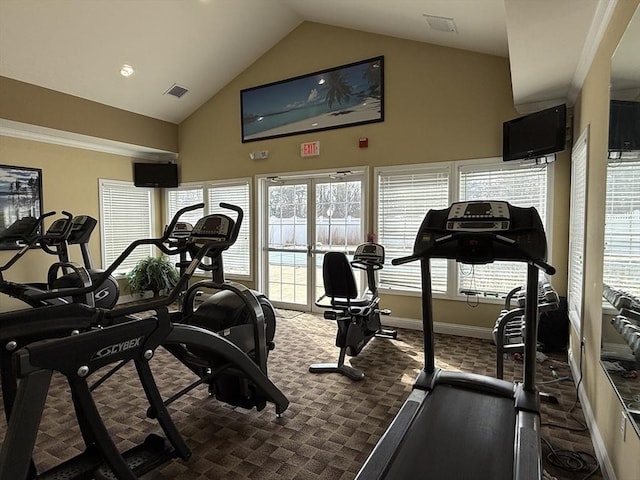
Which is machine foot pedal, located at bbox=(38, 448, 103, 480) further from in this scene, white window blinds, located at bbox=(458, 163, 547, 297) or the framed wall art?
the framed wall art

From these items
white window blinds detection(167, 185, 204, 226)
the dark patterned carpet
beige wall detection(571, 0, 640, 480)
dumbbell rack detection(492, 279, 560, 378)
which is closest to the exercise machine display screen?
the dark patterned carpet

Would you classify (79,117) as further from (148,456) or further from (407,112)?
(148,456)

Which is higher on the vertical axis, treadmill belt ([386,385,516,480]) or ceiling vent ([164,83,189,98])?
ceiling vent ([164,83,189,98])

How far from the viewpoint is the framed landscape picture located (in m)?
5.04

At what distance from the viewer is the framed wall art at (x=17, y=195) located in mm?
5027

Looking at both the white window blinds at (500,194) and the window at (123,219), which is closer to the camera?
the white window blinds at (500,194)

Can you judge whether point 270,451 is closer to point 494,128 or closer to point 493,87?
point 494,128

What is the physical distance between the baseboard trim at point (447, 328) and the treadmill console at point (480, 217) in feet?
8.76

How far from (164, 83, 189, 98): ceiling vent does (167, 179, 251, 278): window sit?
151cm

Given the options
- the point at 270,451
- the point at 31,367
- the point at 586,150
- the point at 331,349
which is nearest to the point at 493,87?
the point at 586,150

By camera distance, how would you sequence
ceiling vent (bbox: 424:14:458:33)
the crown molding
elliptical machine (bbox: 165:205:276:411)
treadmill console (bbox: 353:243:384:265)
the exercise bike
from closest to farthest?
1. elliptical machine (bbox: 165:205:276:411)
2. the exercise bike
3. ceiling vent (bbox: 424:14:458:33)
4. treadmill console (bbox: 353:243:384:265)
5. the crown molding

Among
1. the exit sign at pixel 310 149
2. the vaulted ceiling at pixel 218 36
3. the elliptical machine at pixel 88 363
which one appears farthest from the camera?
the exit sign at pixel 310 149

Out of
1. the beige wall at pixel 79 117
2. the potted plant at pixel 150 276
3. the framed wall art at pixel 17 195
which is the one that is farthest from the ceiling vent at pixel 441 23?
the framed wall art at pixel 17 195

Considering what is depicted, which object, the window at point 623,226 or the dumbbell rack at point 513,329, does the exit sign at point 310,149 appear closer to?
the dumbbell rack at point 513,329
